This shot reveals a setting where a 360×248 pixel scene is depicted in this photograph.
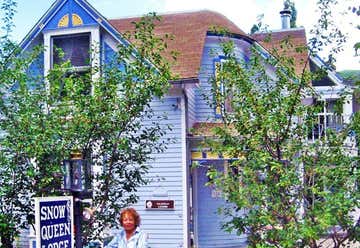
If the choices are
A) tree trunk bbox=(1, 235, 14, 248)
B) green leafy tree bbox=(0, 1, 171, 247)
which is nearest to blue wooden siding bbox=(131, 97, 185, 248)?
green leafy tree bbox=(0, 1, 171, 247)

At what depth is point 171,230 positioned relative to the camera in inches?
543

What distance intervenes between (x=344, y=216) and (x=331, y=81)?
47.8ft

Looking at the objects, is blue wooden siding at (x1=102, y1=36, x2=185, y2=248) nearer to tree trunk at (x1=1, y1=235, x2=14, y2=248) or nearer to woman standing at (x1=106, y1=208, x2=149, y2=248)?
tree trunk at (x1=1, y1=235, x2=14, y2=248)

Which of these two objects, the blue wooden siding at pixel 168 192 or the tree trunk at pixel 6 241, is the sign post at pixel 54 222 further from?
the blue wooden siding at pixel 168 192

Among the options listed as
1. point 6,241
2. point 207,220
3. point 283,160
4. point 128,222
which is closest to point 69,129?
point 6,241

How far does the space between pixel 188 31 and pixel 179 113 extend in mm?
3158

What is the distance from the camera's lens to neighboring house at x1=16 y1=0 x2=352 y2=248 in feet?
45.1

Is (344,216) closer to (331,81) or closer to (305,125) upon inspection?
(305,125)

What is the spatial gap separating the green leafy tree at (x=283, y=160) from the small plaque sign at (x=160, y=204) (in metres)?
6.35

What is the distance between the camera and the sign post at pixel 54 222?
17.0 ft

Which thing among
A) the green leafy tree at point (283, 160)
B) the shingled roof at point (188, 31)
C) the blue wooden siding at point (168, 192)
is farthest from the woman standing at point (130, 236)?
the shingled roof at point (188, 31)

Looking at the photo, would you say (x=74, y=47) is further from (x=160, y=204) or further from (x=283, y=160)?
(x=283, y=160)

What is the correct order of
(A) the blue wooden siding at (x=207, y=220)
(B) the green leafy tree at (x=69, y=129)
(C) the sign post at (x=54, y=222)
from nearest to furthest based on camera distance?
(C) the sign post at (x=54, y=222), (B) the green leafy tree at (x=69, y=129), (A) the blue wooden siding at (x=207, y=220)

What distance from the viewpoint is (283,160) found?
709 cm
